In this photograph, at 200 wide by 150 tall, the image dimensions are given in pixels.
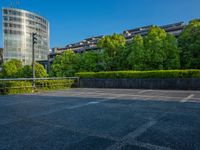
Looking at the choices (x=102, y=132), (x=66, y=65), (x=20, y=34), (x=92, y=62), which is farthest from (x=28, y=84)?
(x=20, y=34)

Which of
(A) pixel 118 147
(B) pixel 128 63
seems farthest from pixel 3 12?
(A) pixel 118 147

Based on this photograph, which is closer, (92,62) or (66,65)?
(92,62)

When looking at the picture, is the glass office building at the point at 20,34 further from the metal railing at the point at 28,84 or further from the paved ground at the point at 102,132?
the paved ground at the point at 102,132

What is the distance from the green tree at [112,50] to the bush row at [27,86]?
663 cm

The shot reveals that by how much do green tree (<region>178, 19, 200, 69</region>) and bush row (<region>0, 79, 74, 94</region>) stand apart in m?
11.1

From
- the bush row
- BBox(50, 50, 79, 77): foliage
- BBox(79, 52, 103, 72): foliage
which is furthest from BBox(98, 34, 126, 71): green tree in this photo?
the bush row

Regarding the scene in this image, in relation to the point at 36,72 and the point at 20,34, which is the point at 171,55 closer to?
the point at 36,72

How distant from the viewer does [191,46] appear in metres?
15.2

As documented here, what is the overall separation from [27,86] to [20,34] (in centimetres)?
4894

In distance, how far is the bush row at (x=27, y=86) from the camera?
9367 millimetres

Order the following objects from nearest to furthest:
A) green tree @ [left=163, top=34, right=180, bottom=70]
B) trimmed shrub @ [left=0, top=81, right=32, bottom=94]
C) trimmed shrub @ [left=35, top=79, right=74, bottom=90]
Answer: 1. trimmed shrub @ [left=0, top=81, right=32, bottom=94]
2. trimmed shrub @ [left=35, top=79, right=74, bottom=90]
3. green tree @ [left=163, top=34, right=180, bottom=70]

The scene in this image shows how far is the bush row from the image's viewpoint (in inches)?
369

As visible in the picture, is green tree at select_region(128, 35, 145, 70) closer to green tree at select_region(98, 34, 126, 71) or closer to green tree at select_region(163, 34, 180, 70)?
green tree at select_region(98, 34, 126, 71)

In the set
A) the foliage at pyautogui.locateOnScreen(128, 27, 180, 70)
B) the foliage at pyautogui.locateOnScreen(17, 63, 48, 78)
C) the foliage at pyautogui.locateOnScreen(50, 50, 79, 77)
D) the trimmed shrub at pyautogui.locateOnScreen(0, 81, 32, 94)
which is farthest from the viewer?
the foliage at pyautogui.locateOnScreen(17, 63, 48, 78)
